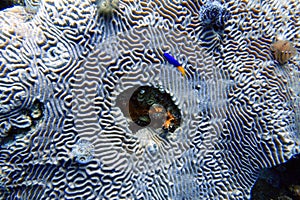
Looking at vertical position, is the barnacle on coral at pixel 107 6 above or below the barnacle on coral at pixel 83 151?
above

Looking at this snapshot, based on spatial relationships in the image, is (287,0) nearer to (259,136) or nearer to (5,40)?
(259,136)

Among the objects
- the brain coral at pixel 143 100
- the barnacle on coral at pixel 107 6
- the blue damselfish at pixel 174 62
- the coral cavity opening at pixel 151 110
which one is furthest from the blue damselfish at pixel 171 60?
the barnacle on coral at pixel 107 6

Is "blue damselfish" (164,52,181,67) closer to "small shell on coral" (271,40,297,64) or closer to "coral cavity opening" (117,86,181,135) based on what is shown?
"coral cavity opening" (117,86,181,135)

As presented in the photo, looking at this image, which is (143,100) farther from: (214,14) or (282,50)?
(282,50)

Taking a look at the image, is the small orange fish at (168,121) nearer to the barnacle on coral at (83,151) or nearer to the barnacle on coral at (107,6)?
the barnacle on coral at (83,151)

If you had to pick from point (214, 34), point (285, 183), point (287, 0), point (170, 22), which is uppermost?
point (287, 0)

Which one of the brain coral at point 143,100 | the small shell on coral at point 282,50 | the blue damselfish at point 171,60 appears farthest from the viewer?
the small shell on coral at point 282,50

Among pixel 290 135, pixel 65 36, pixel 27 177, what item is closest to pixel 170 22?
pixel 65 36
